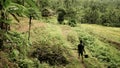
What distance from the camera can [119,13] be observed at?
3004 inches

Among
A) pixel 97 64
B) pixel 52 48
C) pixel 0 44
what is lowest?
pixel 97 64

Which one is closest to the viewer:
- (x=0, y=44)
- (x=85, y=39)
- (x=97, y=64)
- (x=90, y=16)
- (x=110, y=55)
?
(x=0, y=44)

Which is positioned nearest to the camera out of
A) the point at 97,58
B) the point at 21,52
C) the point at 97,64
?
the point at 21,52

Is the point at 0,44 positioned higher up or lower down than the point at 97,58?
higher up

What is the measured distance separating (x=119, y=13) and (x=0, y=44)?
66.9m

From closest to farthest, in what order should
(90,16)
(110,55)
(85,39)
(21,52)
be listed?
(21,52) → (110,55) → (85,39) → (90,16)

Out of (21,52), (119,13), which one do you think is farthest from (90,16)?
(21,52)

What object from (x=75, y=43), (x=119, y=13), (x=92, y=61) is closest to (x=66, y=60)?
(x=92, y=61)

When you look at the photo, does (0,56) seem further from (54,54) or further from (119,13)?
(119,13)

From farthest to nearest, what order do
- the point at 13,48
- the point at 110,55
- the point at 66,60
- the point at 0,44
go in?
1. the point at 110,55
2. the point at 66,60
3. the point at 13,48
4. the point at 0,44

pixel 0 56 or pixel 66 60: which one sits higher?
pixel 0 56

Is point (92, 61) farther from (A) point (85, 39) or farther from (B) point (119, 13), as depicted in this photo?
(B) point (119, 13)

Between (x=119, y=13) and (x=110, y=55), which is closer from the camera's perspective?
(x=110, y=55)

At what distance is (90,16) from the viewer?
243 ft
